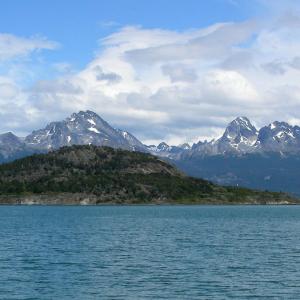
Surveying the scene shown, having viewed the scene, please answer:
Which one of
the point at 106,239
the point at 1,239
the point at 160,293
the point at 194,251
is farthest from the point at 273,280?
the point at 1,239

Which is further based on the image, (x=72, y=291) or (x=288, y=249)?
(x=288, y=249)

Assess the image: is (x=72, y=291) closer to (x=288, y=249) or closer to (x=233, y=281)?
(x=233, y=281)

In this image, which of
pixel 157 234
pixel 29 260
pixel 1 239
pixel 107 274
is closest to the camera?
pixel 107 274

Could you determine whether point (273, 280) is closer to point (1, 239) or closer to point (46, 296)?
point (46, 296)

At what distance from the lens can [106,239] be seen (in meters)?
138

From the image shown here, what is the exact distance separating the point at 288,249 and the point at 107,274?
45933 millimetres

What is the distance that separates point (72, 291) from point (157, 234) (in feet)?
274

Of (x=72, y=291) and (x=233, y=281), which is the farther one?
(x=233, y=281)

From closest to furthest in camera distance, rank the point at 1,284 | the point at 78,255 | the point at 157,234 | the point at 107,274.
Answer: the point at 1,284 → the point at 107,274 → the point at 78,255 → the point at 157,234

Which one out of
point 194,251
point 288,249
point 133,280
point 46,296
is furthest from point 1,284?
point 288,249

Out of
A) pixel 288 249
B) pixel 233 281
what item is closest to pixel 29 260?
pixel 233 281

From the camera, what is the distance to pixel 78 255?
346 feet

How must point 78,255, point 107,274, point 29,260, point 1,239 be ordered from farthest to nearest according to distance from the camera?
point 1,239 → point 78,255 → point 29,260 → point 107,274

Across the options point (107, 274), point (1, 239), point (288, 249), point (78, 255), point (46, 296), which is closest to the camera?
point (46, 296)
